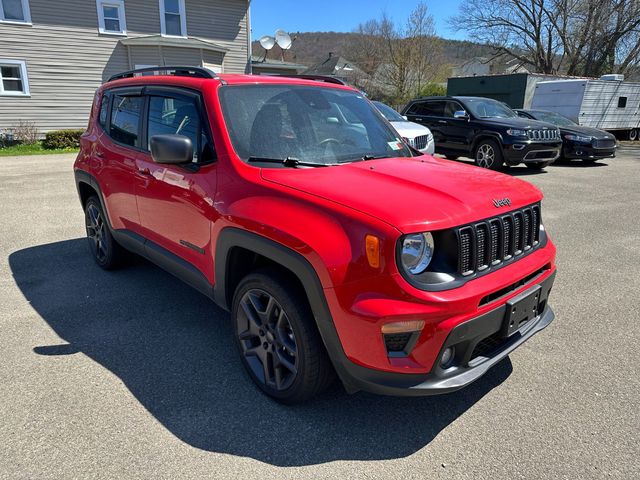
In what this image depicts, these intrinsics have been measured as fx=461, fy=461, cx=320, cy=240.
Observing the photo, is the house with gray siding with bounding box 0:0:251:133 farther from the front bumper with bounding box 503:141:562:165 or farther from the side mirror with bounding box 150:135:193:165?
the side mirror with bounding box 150:135:193:165

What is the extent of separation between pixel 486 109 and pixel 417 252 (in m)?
11.0

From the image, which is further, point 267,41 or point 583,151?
point 267,41

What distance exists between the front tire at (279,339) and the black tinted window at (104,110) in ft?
8.90

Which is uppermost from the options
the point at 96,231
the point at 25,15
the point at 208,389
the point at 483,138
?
the point at 25,15

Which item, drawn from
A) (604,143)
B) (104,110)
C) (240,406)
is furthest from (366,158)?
(604,143)

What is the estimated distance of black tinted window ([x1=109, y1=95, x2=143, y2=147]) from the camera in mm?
3875

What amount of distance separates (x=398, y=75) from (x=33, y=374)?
113 ft

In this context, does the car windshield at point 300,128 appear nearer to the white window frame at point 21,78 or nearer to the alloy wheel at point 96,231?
the alloy wheel at point 96,231

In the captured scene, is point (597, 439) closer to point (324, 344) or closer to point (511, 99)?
point (324, 344)

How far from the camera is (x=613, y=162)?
14195 mm

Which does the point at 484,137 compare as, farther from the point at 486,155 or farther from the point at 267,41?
the point at 267,41

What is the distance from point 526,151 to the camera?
1065 cm

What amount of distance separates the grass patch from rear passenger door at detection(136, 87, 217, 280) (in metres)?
14.6

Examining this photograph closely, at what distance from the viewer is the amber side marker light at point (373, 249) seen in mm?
2111
